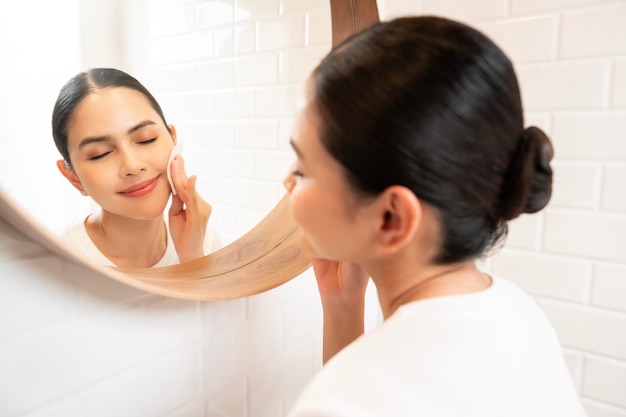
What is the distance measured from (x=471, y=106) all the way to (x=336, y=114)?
0.40 feet

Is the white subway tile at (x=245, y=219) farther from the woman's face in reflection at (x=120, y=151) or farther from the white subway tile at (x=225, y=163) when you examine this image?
the woman's face in reflection at (x=120, y=151)

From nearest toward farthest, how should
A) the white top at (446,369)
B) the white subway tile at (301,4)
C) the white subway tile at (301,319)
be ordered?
1. the white top at (446,369)
2. the white subway tile at (301,319)
3. the white subway tile at (301,4)

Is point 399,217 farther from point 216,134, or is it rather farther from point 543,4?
point 543,4

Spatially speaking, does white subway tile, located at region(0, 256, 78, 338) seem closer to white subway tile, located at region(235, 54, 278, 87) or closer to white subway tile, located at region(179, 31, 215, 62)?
white subway tile, located at region(179, 31, 215, 62)

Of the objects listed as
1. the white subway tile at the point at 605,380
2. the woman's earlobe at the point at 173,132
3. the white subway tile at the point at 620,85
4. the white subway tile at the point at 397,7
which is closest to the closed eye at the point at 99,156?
the woman's earlobe at the point at 173,132

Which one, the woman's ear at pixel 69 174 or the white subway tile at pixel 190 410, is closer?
the woman's ear at pixel 69 174

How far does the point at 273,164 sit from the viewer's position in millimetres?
884

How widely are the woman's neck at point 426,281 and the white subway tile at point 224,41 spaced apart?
1.43 ft

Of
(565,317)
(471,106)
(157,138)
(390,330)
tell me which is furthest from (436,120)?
(565,317)

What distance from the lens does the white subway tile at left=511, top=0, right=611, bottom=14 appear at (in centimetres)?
82

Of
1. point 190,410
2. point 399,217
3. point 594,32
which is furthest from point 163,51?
point 594,32

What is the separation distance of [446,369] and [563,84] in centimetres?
69

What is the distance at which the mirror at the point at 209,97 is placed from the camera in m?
0.43

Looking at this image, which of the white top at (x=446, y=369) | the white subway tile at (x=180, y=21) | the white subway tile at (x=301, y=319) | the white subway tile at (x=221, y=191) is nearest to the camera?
the white top at (x=446, y=369)
